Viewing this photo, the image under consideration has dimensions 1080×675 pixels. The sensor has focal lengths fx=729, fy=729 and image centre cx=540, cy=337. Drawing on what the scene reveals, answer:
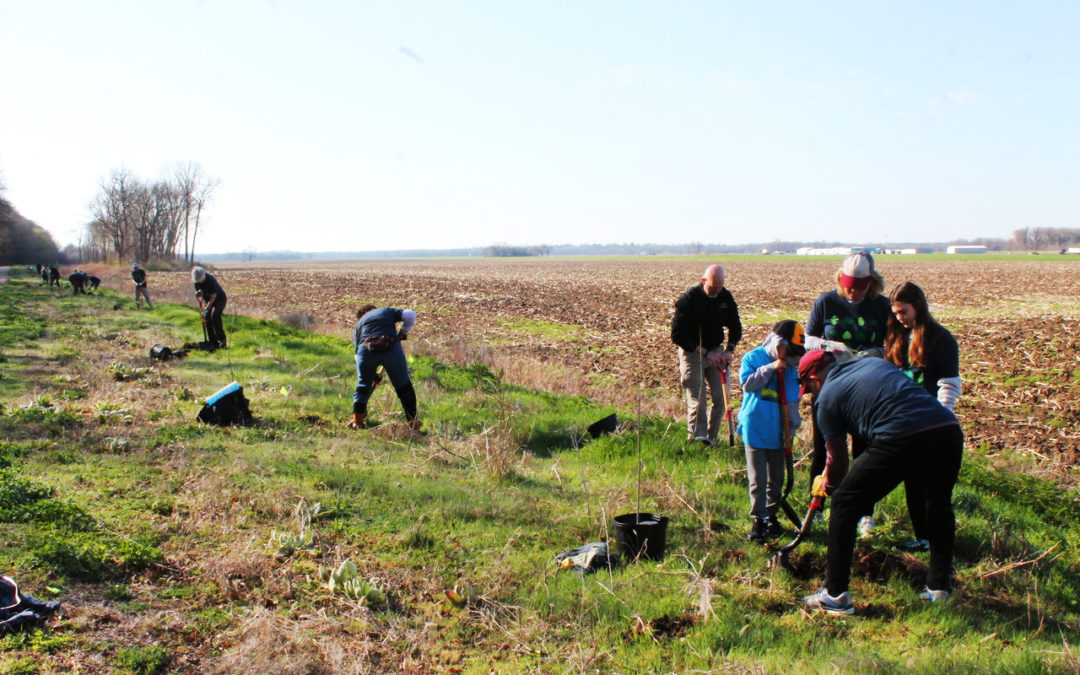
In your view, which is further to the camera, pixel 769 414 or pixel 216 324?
pixel 216 324

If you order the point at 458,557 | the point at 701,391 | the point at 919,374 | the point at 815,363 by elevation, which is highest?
the point at 815,363

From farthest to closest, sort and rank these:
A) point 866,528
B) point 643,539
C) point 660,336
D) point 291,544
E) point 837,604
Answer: point 660,336 → point 866,528 → point 291,544 → point 643,539 → point 837,604

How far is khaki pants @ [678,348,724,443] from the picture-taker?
7.74m

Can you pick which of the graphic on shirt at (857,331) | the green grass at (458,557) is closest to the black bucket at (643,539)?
the green grass at (458,557)

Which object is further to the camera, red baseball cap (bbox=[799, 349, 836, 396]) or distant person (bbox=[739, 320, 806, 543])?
distant person (bbox=[739, 320, 806, 543])

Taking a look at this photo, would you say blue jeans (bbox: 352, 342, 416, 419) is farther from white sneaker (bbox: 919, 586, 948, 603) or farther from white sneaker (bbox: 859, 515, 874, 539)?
white sneaker (bbox: 919, 586, 948, 603)

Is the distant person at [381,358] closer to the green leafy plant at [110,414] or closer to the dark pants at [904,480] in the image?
the green leafy plant at [110,414]

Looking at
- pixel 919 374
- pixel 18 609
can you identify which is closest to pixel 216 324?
pixel 18 609

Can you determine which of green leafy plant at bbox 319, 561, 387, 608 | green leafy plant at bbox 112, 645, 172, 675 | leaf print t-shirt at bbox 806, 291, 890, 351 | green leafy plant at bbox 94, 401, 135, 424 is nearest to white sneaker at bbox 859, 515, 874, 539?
leaf print t-shirt at bbox 806, 291, 890, 351

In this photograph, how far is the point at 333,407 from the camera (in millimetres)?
10000

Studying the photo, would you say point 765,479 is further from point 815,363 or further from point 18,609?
point 18,609

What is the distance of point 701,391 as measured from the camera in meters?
7.82

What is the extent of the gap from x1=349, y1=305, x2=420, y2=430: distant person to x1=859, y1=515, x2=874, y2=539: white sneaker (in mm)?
5170

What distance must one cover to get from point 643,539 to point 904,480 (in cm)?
180
